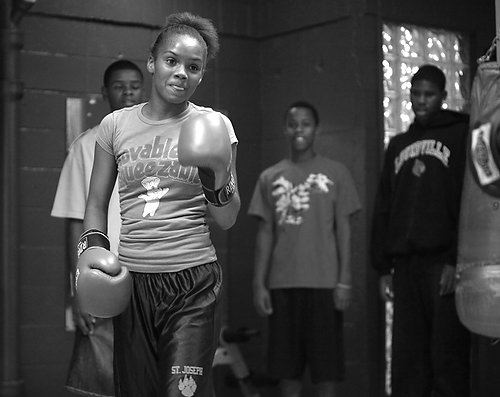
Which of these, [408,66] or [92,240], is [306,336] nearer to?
[408,66]

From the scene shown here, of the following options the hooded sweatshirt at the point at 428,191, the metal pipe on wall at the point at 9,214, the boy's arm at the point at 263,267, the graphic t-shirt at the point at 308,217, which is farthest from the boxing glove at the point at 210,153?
the metal pipe on wall at the point at 9,214

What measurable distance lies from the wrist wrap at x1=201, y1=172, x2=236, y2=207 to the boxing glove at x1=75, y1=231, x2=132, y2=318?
36 cm

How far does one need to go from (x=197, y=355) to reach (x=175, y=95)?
864mm

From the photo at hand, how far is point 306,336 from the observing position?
19.4ft

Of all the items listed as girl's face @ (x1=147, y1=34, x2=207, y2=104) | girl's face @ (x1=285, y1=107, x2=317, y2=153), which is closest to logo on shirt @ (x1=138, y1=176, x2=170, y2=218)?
girl's face @ (x1=147, y1=34, x2=207, y2=104)

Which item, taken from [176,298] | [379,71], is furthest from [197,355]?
[379,71]

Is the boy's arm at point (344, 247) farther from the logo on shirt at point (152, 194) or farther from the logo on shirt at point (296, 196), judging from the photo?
the logo on shirt at point (152, 194)

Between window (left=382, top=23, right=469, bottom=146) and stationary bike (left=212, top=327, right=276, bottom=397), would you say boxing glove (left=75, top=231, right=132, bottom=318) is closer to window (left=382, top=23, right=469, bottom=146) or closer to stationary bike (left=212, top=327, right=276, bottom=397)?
stationary bike (left=212, top=327, right=276, bottom=397)

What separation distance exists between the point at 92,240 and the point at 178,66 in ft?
2.13

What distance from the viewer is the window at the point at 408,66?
6.64 metres

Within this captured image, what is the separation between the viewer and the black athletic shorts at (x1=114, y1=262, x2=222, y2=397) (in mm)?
3414

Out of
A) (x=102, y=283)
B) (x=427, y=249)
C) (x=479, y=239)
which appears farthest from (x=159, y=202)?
(x=427, y=249)

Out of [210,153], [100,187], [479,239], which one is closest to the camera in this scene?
[210,153]

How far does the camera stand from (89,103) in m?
6.41
